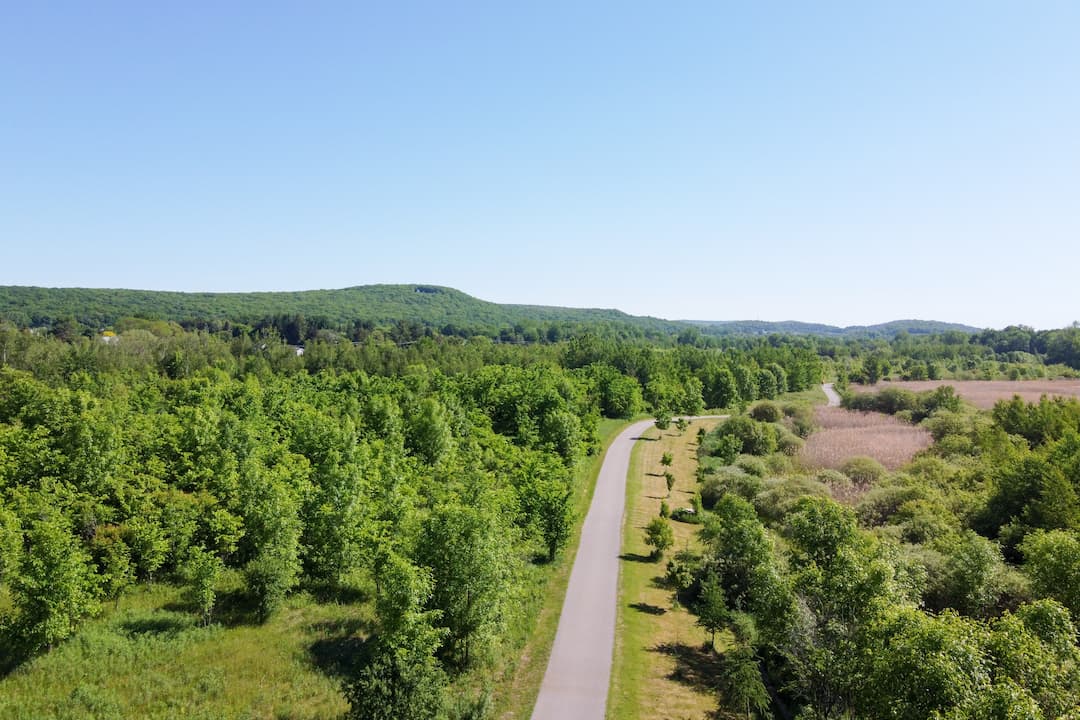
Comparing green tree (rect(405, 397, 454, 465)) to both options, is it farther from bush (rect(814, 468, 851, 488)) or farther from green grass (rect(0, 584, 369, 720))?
bush (rect(814, 468, 851, 488))

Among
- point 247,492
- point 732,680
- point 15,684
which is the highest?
point 247,492

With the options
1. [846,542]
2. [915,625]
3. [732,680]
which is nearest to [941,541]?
[846,542]

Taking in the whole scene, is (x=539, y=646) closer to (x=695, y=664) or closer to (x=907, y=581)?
(x=695, y=664)

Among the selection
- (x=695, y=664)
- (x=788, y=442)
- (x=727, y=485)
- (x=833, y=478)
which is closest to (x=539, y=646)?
(x=695, y=664)

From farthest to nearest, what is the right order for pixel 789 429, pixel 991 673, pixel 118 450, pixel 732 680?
1. pixel 789 429
2. pixel 118 450
3. pixel 732 680
4. pixel 991 673

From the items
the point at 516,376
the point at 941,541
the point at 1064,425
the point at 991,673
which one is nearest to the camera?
the point at 991,673

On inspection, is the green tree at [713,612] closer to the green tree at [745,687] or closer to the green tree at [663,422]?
the green tree at [745,687]

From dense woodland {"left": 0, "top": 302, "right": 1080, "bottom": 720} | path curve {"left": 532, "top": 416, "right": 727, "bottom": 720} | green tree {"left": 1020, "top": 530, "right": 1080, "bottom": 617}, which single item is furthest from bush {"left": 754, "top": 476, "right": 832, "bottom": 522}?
green tree {"left": 1020, "top": 530, "right": 1080, "bottom": 617}

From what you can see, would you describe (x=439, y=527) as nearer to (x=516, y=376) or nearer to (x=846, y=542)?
(x=846, y=542)
